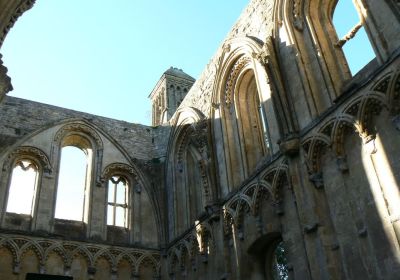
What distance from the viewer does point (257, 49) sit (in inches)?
389

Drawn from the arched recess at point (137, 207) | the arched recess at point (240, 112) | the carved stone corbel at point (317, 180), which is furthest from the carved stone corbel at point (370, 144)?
the arched recess at point (137, 207)

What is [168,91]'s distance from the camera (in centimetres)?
2644

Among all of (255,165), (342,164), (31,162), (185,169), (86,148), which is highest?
(86,148)

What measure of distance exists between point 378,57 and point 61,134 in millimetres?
10091

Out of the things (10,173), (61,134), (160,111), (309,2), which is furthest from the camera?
(160,111)

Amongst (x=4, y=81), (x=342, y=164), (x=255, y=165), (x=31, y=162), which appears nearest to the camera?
(x=4, y=81)

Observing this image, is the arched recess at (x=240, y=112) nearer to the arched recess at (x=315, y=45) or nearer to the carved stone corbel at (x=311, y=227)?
the arched recess at (x=315, y=45)

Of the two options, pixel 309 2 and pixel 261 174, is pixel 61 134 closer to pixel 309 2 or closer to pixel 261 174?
pixel 261 174

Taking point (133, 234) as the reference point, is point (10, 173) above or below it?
above

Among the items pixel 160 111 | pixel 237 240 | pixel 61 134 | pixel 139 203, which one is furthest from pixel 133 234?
pixel 160 111

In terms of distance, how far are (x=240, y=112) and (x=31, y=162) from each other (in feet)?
21.3

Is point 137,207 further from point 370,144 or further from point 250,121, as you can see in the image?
point 370,144

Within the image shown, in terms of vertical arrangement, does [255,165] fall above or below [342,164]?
above

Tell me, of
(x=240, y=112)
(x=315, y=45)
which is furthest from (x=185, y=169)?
(x=315, y=45)
